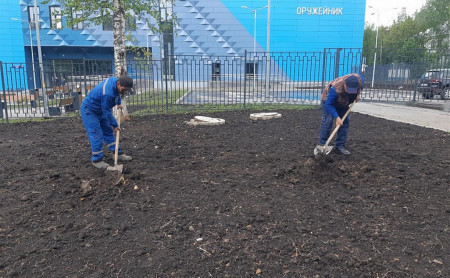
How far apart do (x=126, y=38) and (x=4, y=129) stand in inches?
160

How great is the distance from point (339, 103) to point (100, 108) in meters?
3.66

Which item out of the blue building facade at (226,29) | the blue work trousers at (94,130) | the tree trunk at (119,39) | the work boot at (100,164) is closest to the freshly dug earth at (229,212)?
the work boot at (100,164)

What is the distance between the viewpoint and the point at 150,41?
114 feet

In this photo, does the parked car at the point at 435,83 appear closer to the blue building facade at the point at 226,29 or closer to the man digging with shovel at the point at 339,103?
the man digging with shovel at the point at 339,103

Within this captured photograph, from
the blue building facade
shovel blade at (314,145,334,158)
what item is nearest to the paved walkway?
shovel blade at (314,145,334,158)

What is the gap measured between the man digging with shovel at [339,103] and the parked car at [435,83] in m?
9.73

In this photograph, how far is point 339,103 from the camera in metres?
5.14

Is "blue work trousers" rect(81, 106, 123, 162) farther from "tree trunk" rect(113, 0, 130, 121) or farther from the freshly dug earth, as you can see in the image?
"tree trunk" rect(113, 0, 130, 121)

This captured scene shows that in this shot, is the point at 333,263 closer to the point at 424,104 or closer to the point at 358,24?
the point at 424,104

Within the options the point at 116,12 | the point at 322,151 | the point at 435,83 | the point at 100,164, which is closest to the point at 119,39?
the point at 116,12

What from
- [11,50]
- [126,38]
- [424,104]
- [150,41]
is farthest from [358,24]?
[11,50]

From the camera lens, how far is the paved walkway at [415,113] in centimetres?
884

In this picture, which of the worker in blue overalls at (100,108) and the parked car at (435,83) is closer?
the worker in blue overalls at (100,108)

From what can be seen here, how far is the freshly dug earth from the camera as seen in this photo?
2.63 meters
